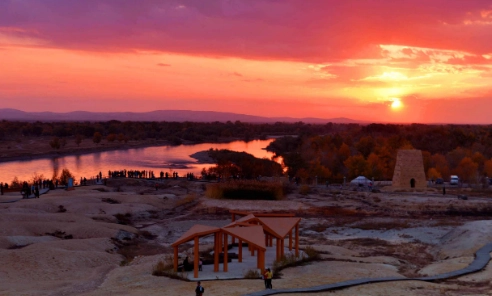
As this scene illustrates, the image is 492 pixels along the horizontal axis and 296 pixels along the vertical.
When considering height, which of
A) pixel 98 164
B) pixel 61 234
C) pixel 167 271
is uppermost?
pixel 98 164

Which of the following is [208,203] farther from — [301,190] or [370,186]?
[370,186]

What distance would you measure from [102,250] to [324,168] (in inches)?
1295

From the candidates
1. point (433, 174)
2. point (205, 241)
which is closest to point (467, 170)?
point (433, 174)

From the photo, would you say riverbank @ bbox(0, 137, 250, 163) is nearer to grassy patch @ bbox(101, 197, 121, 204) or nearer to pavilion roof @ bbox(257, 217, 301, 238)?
grassy patch @ bbox(101, 197, 121, 204)

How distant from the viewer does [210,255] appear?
21.8 meters

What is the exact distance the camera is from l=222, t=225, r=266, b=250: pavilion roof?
18.6 metres

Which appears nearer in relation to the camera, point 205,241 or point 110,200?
point 205,241

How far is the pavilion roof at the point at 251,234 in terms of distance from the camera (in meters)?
18.6

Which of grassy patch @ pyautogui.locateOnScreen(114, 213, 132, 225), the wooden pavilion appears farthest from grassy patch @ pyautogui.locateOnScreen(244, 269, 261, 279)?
grassy patch @ pyautogui.locateOnScreen(114, 213, 132, 225)


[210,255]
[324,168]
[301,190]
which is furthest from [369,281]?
[324,168]

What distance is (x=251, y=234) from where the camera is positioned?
19.3 meters

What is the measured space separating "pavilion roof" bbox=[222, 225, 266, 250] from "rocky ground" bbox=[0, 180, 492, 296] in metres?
1.38

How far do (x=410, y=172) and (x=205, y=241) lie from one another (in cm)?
2005

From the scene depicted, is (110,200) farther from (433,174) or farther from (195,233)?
(433,174)
